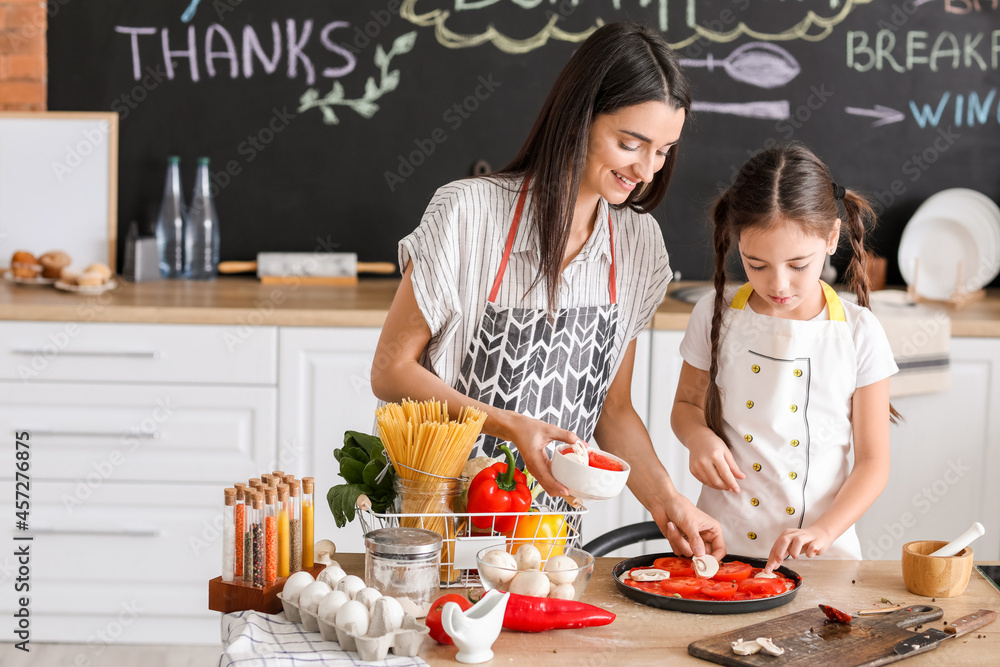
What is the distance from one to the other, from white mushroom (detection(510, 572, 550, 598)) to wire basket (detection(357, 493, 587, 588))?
0.07m

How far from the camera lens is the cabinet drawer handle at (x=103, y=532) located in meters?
2.55

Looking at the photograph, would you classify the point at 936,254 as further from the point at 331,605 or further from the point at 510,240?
the point at 331,605

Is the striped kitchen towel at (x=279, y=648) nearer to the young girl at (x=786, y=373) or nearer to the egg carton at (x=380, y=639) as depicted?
the egg carton at (x=380, y=639)

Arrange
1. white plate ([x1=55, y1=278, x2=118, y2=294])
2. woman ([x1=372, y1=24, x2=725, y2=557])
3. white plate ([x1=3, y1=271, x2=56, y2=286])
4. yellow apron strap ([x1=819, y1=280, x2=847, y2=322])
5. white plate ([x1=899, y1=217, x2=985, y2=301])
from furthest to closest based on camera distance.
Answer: white plate ([x1=899, y1=217, x2=985, y2=301])
white plate ([x1=3, y1=271, x2=56, y2=286])
white plate ([x1=55, y1=278, x2=118, y2=294])
yellow apron strap ([x1=819, y1=280, x2=847, y2=322])
woman ([x1=372, y1=24, x2=725, y2=557])

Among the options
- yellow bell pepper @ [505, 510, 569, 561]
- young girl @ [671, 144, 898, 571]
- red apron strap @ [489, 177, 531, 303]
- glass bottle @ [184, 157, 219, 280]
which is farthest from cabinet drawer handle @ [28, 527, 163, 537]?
yellow bell pepper @ [505, 510, 569, 561]

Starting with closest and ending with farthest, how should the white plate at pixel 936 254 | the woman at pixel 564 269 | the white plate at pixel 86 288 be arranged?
the woman at pixel 564 269 < the white plate at pixel 86 288 < the white plate at pixel 936 254

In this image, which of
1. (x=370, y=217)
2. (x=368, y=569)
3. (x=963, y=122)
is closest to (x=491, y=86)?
(x=370, y=217)

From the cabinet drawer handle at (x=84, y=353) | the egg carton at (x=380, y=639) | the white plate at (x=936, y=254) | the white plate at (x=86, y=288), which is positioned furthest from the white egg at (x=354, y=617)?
the white plate at (x=936, y=254)

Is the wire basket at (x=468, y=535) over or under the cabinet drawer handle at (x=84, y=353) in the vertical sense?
under

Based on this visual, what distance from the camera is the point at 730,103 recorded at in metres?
3.08

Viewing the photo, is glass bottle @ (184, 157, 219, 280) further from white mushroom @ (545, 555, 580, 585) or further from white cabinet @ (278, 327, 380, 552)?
white mushroom @ (545, 555, 580, 585)

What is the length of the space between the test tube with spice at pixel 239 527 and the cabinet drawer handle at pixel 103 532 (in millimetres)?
1562

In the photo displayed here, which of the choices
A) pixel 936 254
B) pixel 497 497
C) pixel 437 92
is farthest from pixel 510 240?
pixel 936 254

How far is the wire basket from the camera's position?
1144 mm
